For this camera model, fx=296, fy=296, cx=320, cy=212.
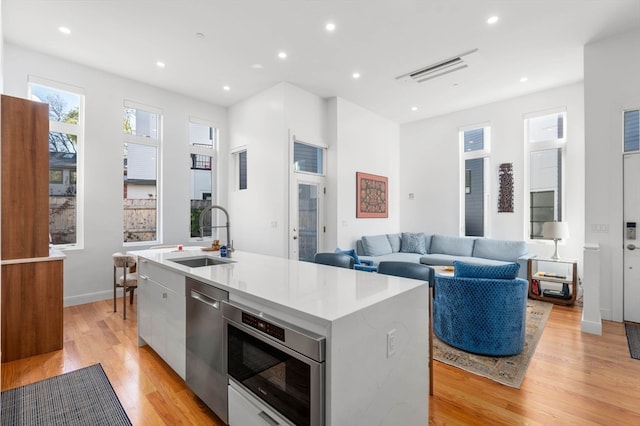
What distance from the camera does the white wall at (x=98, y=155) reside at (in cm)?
409

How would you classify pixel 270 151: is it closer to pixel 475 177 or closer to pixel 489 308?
pixel 489 308

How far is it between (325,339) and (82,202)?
489 centimetres

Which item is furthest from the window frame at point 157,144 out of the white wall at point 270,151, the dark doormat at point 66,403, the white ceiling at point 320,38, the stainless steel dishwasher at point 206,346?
the stainless steel dishwasher at point 206,346

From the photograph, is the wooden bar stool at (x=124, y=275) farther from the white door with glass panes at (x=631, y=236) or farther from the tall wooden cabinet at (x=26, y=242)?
the white door with glass panes at (x=631, y=236)

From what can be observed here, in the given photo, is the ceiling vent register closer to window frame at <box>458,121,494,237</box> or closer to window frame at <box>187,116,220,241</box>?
window frame at <box>458,121,494,237</box>

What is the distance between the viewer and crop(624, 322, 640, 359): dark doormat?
9.40ft

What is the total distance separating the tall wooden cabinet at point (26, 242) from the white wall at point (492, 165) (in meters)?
6.40

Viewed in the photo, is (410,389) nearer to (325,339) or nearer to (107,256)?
(325,339)

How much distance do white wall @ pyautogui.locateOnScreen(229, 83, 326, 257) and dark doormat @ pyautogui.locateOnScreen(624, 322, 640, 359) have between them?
4188mm

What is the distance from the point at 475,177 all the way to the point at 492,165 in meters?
0.42

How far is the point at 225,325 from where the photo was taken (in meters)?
1.74

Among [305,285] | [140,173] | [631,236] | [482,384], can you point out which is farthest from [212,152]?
[631,236]

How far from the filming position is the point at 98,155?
457 centimetres

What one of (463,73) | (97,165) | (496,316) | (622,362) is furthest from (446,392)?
(97,165)
